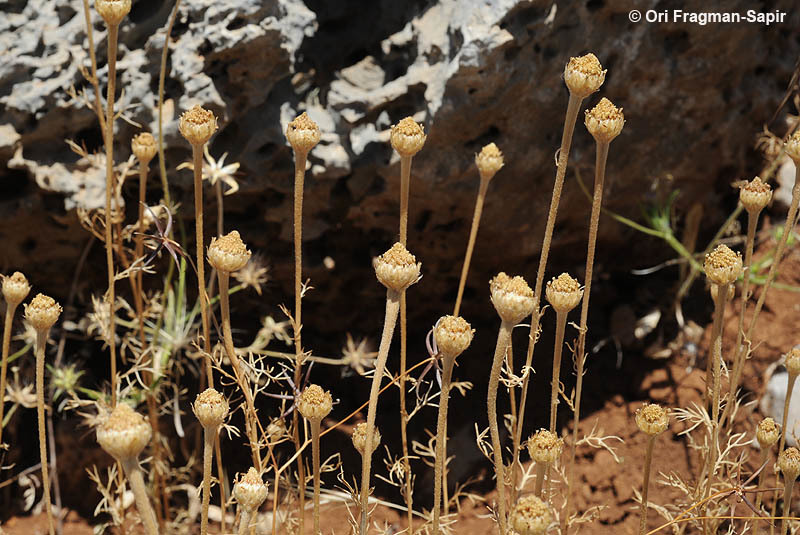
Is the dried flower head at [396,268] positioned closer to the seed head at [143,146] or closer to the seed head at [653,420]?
the seed head at [653,420]

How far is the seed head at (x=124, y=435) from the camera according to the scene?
0.83m

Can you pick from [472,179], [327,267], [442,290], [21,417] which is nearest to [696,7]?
[472,179]

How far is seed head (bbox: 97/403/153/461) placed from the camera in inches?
32.5

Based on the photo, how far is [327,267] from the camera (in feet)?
7.79

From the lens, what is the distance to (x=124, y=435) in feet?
2.71

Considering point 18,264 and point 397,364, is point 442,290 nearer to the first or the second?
point 397,364

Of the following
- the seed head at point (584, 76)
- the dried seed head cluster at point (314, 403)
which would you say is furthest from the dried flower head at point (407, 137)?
the dried seed head cluster at point (314, 403)

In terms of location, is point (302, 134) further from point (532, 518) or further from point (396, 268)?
point (532, 518)

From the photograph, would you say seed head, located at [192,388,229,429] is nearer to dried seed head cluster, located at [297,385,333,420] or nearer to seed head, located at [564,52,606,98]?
dried seed head cluster, located at [297,385,333,420]

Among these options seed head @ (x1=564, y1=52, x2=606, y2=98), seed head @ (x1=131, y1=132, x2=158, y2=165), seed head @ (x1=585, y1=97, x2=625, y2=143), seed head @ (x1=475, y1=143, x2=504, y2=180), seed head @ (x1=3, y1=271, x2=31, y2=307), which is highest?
seed head @ (x1=564, y1=52, x2=606, y2=98)

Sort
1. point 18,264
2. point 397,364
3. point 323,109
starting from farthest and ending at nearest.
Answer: point 397,364
point 18,264
point 323,109

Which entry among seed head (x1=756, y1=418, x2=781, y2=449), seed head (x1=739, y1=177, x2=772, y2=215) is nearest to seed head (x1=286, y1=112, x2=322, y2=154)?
seed head (x1=739, y1=177, x2=772, y2=215)

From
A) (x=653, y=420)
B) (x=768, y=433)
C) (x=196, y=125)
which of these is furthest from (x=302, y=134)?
(x=768, y=433)

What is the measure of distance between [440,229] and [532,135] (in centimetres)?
37
